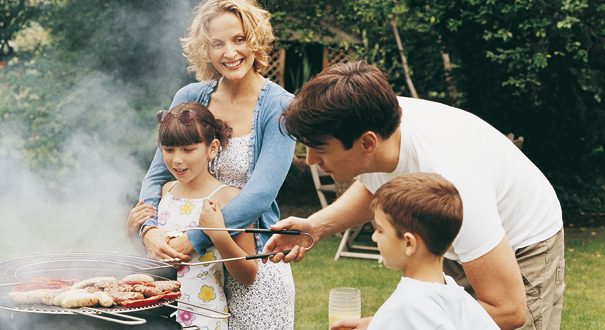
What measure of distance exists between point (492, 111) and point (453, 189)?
7.98m

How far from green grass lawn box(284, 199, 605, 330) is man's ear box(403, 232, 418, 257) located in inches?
139

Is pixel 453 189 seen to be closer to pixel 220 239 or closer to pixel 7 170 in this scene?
pixel 220 239

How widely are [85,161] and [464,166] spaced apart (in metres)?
4.59

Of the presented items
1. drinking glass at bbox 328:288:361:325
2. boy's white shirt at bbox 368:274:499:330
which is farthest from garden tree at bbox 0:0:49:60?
boy's white shirt at bbox 368:274:499:330

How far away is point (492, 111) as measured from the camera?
1012 centimetres

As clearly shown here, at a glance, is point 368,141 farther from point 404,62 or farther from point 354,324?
point 404,62

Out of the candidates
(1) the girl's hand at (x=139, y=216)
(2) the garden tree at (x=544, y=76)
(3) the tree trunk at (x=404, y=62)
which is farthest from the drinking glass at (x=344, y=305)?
(3) the tree trunk at (x=404, y=62)

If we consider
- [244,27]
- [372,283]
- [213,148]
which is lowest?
[372,283]

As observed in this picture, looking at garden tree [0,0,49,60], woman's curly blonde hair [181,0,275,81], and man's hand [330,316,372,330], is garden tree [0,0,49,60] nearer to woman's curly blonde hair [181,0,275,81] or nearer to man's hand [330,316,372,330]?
woman's curly blonde hair [181,0,275,81]

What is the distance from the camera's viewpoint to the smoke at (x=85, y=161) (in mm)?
5465

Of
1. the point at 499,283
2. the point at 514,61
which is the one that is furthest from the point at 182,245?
the point at 514,61

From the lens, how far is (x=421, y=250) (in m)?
2.45

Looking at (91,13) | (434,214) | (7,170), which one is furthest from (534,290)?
(91,13)

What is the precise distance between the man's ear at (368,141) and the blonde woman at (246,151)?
802 millimetres
